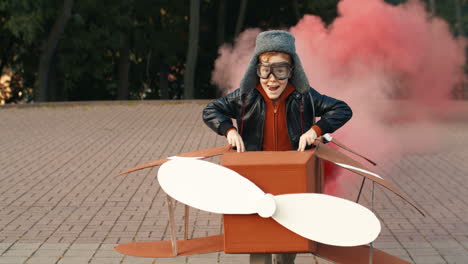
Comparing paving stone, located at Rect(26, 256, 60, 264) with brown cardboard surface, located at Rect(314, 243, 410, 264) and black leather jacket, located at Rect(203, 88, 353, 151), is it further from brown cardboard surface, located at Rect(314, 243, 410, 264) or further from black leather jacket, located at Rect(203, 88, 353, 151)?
brown cardboard surface, located at Rect(314, 243, 410, 264)

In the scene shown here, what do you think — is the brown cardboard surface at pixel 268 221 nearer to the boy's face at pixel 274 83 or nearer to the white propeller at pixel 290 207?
the white propeller at pixel 290 207

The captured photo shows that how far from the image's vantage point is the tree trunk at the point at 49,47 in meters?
25.5

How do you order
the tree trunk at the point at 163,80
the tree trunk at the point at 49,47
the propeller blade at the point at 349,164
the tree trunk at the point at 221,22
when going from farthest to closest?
the tree trunk at the point at 163,80 → the tree trunk at the point at 221,22 → the tree trunk at the point at 49,47 → the propeller blade at the point at 349,164

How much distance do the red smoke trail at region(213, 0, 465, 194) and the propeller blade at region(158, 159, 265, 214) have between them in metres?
3.15

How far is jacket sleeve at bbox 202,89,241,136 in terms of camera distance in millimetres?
4531

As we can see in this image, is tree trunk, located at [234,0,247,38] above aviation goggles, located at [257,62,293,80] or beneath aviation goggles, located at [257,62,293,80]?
beneath

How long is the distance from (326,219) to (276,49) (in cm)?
105

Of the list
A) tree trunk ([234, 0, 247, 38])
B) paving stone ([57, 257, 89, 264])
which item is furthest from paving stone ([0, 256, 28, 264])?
tree trunk ([234, 0, 247, 38])

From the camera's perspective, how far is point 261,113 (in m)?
4.46

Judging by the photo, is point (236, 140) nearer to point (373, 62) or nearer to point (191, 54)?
point (373, 62)

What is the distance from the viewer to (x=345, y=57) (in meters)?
9.25

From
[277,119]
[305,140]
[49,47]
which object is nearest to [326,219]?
[305,140]

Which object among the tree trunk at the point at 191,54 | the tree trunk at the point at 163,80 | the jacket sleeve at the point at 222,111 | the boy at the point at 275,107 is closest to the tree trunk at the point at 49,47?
the tree trunk at the point at 191,54

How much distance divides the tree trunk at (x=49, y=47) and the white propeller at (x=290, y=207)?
885 inches
